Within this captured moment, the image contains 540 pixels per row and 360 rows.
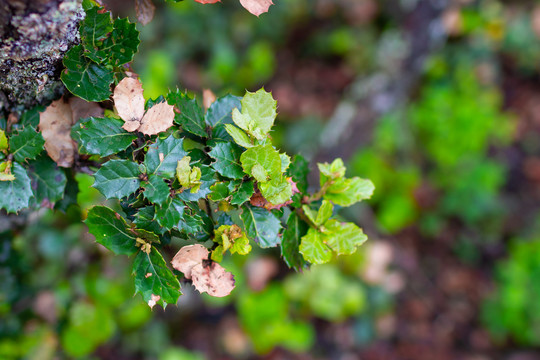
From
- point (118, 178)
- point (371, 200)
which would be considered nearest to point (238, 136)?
point (118, 178)

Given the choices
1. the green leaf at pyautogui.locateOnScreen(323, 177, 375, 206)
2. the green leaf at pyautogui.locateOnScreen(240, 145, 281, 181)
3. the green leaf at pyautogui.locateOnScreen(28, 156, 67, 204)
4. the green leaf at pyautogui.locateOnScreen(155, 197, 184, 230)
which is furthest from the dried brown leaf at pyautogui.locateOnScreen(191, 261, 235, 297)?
the green leaf at pyautogui.locateOnScreen(28, 156, 67, 204)

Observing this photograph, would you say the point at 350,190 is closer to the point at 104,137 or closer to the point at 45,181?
the point at 104,137

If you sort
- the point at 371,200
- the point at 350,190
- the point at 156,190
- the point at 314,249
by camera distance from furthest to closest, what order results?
the point at 371,200, the point at 350,190, the point at 314,249, the point at 156,190

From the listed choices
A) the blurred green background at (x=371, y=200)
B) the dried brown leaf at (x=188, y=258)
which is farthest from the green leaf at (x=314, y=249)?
the blurred green background at (x=371, y=200)

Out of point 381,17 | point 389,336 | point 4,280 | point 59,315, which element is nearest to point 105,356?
point 59,315

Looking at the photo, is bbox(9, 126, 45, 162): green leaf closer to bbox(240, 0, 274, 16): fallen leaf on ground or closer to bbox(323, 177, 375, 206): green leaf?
bbox(240, 0, 274, 16): fallen leaf on ground

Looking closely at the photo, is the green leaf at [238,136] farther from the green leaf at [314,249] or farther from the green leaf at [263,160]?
the green leaf at [314,249]

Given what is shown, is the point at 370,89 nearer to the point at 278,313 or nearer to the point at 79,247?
the point at 278,313
